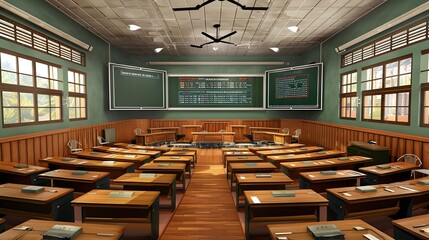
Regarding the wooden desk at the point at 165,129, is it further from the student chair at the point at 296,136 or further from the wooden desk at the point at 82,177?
the wooden desk at the point at 82,177

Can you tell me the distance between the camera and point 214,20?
657cm

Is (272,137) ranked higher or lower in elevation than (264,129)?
lower

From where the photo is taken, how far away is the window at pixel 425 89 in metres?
4.51

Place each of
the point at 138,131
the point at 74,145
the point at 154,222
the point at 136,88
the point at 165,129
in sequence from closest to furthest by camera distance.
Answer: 1. the point at 154,222
2. the point at 74,145
3. the point at 136,88
4. the point at 138,131
5. the point at 165,129

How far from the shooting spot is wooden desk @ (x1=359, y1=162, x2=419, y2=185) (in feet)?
12.0

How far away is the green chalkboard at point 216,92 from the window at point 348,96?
150 inches

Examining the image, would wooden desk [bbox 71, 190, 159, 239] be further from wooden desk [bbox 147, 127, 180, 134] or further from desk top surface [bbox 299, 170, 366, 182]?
wooden desk [bbox 147, 127, 180, 134]

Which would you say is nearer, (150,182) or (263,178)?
(150,182)

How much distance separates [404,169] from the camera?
12.5 feet

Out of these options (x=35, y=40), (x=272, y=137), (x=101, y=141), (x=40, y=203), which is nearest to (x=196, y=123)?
(x=272, y=137)

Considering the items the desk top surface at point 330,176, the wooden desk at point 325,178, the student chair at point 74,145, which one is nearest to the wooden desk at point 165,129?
the student chair at point 74,145

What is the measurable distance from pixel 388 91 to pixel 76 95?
853 centimetres

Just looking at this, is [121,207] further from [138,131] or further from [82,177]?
[138,131]


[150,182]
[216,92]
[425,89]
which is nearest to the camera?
[150,182]
